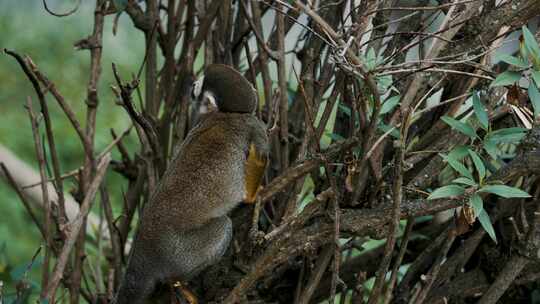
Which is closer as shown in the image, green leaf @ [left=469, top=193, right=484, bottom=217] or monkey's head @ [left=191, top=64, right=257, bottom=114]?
green leaf @ [left=469, top=193, right=484, bottom=217]

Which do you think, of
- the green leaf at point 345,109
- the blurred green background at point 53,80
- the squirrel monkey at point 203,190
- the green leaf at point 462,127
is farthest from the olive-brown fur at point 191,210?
the blurred green background at point 53,80

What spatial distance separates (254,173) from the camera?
2105 mm

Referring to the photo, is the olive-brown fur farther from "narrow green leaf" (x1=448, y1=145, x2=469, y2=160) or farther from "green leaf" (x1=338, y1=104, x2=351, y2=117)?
"narrow green leaf" (x1=448, y1=145, x2=469, y2=160)

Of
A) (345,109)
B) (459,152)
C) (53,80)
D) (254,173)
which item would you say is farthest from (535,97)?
(53,80)

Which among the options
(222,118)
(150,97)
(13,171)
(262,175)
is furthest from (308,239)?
(13,171)

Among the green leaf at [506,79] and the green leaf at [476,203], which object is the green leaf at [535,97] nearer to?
the green leaf at [506,79]

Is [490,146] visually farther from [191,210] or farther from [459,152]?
[191,210]

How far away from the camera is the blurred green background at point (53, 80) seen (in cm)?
424

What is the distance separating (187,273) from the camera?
206cm

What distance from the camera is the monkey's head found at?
2059 millimetres

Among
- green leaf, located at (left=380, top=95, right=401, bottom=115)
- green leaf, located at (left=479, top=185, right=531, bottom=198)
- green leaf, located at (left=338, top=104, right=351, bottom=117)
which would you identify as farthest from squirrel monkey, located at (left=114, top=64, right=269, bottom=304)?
green leaf, located at (left=479, top=185, right=531, bottom=198)

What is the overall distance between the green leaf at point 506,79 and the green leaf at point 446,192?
0.71 feet

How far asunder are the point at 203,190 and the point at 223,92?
27cm

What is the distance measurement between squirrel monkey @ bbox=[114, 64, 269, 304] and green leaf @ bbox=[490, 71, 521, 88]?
695mm
